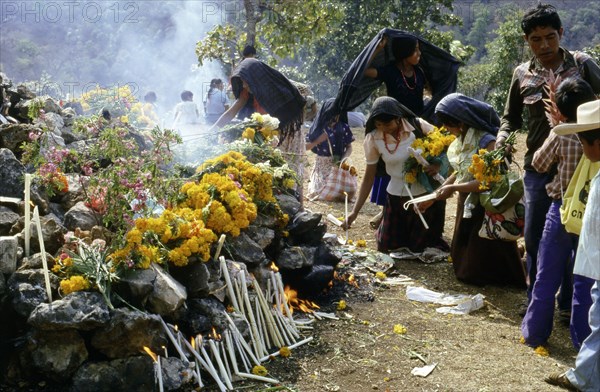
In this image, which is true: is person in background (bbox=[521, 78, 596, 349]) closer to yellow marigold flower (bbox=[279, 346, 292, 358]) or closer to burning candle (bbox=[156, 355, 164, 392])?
yellow marigold flower (bbox=[279, 346, 292, 358])

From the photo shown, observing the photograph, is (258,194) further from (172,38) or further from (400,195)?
(172,38)

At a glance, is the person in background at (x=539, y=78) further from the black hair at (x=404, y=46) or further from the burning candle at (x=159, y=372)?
the burning candle at (x=159, y=372)

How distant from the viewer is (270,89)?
25.1 ft

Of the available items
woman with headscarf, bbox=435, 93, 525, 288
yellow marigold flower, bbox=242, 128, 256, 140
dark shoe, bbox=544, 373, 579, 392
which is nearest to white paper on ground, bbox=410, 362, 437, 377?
dark shoe, bbox=544, 373, 579, 392

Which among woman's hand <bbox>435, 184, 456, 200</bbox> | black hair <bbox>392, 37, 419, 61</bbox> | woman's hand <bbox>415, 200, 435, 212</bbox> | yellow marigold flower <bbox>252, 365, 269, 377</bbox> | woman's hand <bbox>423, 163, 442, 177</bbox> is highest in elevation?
black hair <bbox>392, 37, 419, 61</bbox>

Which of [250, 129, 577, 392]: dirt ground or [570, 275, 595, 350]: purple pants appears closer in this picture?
[250, 129, 577, 392]: dirt ground

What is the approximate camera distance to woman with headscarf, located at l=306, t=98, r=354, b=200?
935cm

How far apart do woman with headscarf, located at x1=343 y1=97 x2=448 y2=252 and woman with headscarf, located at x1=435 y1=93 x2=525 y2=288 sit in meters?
0.59

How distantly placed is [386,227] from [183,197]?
2657 mm

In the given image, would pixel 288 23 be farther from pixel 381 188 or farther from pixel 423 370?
Answer: pixel 423 370

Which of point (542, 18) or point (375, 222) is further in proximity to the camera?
point (375, 222)

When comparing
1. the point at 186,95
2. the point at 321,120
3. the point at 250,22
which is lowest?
the point at 321,120

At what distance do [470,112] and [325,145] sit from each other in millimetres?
3985

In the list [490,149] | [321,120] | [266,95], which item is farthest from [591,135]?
[321,120]
